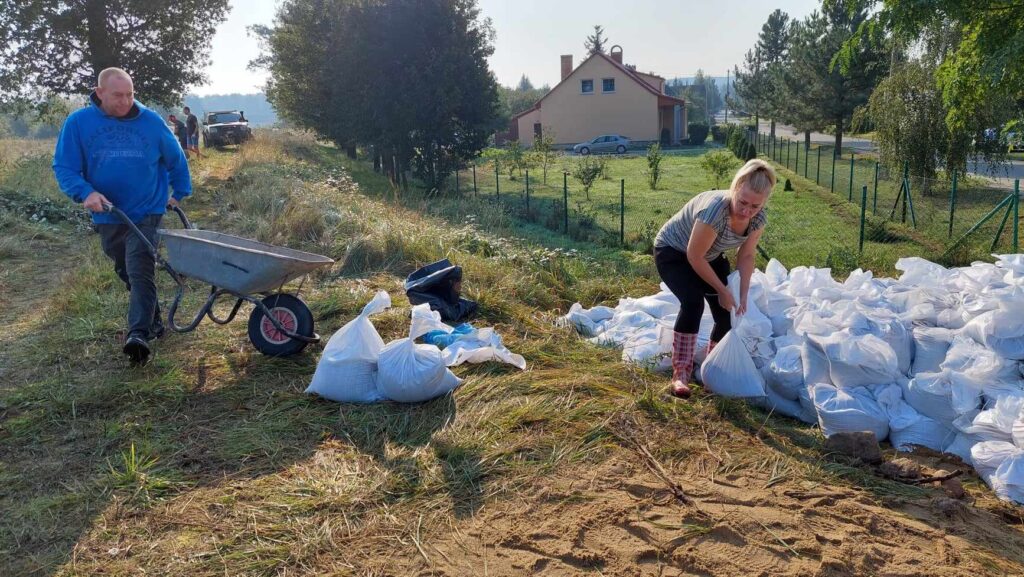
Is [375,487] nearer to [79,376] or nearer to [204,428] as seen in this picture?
[204,428]

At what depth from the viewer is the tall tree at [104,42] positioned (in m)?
14.8

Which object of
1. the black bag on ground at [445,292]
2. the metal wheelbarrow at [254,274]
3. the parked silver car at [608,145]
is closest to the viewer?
the metal wheelbarrow at [254,274]

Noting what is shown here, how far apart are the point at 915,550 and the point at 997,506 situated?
790mm

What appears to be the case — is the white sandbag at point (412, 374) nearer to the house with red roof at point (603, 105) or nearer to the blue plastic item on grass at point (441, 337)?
the blue plastic item on grass at point (441, 337)

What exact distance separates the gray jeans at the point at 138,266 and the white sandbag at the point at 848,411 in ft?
12.7

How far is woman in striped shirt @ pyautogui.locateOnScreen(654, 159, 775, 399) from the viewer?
11.1 feet

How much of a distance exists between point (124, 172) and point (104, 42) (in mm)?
14052

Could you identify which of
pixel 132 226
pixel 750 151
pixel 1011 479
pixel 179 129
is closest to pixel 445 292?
pixel 132 226

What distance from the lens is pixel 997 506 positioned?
9.88 feet

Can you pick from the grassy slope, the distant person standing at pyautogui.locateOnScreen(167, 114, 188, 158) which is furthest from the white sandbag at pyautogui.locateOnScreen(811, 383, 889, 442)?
the distant person standing at pyautogui.locateOnScreen(167, 114, 188, 158)

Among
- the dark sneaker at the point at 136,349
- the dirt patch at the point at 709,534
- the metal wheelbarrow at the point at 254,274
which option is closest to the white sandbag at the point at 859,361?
the dirt patch at the point at 709,534

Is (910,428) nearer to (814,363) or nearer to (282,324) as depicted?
(814,363)

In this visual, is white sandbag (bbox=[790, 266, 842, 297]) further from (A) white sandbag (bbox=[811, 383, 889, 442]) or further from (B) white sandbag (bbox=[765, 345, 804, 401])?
(A) white sandbag (bbox=[811, 383, 889, 442])

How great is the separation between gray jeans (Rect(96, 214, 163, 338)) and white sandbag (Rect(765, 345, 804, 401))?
3.69 meters
